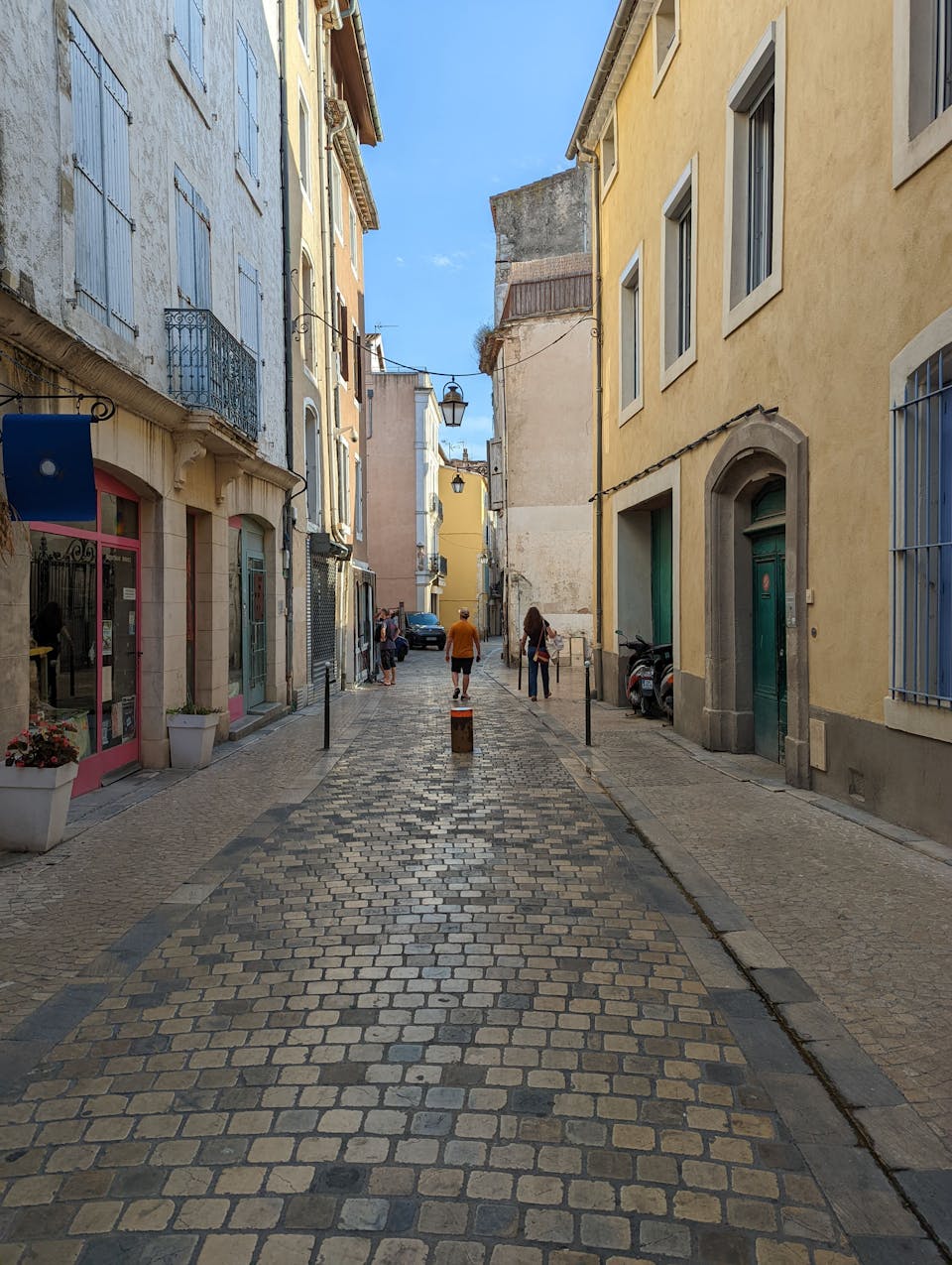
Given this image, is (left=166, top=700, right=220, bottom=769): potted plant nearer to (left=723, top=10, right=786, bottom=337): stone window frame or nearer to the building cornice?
(left=723, top=10, right=786, bottom=337): stone window frame

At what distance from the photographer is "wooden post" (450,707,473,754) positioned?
11.2 m

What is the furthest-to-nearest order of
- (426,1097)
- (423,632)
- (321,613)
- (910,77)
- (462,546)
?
(462,546)
(423,632)
(321,613)
(910,77)
(426,1097)

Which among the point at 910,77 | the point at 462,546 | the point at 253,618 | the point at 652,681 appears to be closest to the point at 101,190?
the point at 910,77

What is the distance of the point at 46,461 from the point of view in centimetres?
659

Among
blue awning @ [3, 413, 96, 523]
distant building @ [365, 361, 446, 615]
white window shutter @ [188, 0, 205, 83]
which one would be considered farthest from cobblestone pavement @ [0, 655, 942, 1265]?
distant building @ [365, 361, 446, 615]

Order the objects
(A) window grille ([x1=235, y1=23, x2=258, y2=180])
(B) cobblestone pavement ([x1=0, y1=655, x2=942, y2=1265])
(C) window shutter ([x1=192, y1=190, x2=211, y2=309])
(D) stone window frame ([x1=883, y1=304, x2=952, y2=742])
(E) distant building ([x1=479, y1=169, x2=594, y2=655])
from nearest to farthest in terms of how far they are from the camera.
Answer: (B) cobblestone pavement ([x1=0, y1=655, x2=942, y2=1265]) → (D) stone window frame ([x1=883, y1=304, x2=952, y2=742]) → (C) window shutter ([x1=192, y1=190, x2=211, y2=309]) → (A) window grille ([x1=235, y1=23, x2=258, y2=180]) → (E) distant building ([x1=479, y1=169, x2=594, y2=655])

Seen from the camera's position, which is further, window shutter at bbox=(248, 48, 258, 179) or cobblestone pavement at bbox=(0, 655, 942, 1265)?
window shutter at bbox=(248, 48, 258, 179)

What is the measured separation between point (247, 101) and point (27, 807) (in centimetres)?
1140

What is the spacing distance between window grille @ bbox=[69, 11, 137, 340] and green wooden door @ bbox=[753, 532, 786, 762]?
6.76 meters

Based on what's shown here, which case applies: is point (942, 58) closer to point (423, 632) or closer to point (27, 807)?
point (27, 807)

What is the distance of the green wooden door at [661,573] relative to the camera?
14969 millimetres

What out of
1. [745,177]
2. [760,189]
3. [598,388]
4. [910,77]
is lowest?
[910,77]

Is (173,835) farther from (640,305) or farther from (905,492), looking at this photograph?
(640,305)

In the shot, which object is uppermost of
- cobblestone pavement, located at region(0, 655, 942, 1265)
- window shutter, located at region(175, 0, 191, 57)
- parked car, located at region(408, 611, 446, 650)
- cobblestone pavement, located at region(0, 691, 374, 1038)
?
window shutter, located at region(175, 0, 191, 57)
